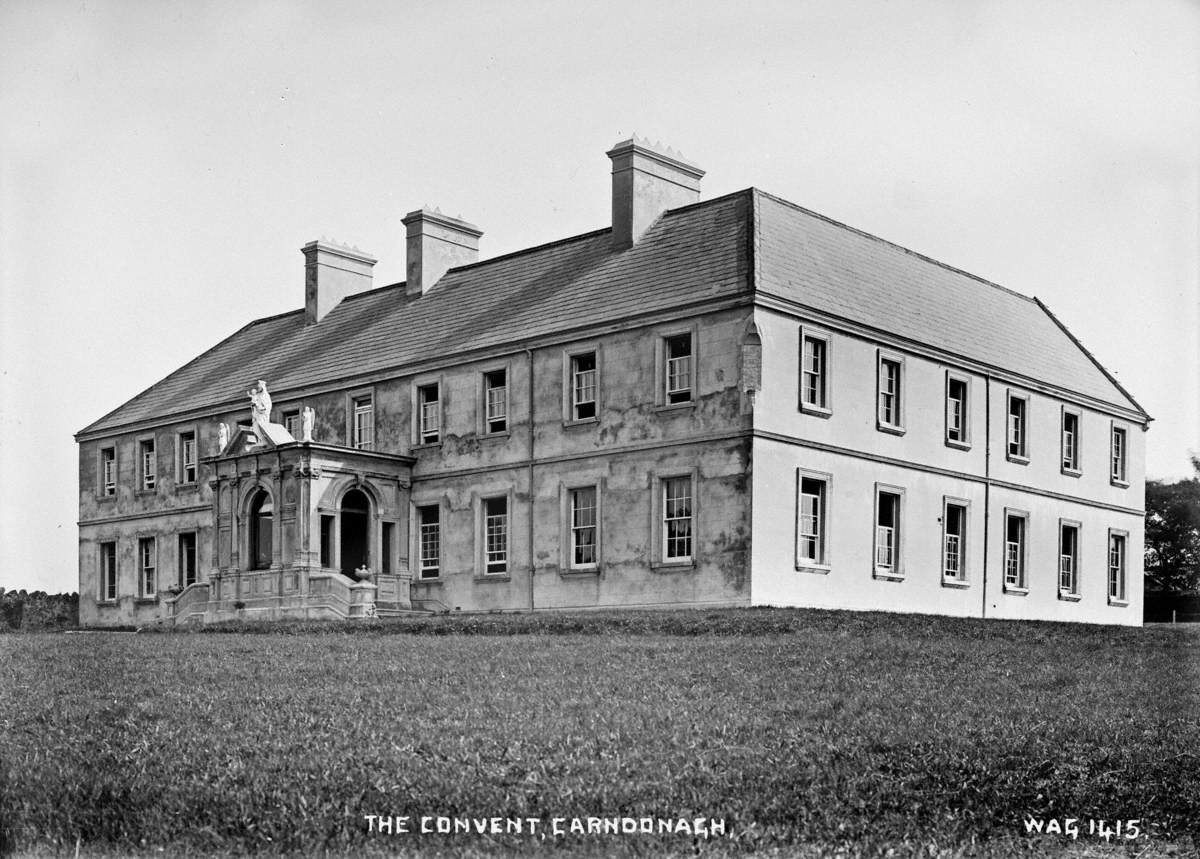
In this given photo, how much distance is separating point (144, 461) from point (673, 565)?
2077 centimetres

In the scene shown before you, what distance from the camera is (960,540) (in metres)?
36.3

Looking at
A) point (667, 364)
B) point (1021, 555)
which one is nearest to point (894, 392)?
point (667, 364)

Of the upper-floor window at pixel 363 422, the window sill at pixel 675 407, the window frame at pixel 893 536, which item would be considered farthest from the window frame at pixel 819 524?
the upper-floor window at pixel 363 422

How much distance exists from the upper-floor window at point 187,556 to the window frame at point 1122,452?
24849mm

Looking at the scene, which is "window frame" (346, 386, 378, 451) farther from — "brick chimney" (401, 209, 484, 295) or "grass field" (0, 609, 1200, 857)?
"grass field" (0, 609, 1200, 857)

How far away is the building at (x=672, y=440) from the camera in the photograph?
106 ft

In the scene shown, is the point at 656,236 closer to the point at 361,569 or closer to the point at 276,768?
the point at 361,569

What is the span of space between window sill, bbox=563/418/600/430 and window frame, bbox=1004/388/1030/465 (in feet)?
34.1

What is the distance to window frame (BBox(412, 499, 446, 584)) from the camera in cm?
3750

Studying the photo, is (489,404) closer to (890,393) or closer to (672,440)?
(672,440)

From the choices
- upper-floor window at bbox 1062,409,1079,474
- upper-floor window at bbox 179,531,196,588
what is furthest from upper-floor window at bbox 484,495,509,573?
upper-floor window at bbox 1062,409,1079,474

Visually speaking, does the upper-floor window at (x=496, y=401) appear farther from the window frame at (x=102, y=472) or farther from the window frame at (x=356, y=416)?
the window frame at (x=102, y=472)

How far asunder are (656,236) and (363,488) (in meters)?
9.02

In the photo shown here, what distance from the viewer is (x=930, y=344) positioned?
3594cm
